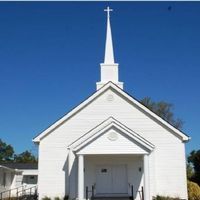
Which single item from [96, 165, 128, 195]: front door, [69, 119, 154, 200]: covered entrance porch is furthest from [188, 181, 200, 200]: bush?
[96, 165, 128, 195]: front door

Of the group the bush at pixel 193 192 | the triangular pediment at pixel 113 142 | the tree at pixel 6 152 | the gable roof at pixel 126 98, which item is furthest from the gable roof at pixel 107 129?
the tree at pixel 6 152

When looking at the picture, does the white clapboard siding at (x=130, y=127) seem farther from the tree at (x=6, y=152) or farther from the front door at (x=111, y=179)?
the tree at (x=6, y=152)

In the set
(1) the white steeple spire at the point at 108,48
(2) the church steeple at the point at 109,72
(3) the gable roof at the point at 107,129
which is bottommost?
(3) the gable roof at the point at 107,129

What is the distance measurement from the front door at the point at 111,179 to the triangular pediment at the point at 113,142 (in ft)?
9.01

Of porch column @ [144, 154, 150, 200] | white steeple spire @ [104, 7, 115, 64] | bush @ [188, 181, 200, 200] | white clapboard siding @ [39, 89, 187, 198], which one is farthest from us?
white steeple spire @ [104, 7, 115, 64]

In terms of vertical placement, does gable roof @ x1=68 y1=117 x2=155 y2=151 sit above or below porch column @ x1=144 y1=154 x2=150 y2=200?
above

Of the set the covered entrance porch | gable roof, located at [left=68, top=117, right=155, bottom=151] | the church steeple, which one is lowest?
the covered entrance porch

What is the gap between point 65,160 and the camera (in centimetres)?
2822

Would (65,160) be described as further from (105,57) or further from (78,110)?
(105,57)

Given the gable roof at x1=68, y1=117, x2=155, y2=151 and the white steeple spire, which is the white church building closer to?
the gable roof at x1=68, y1=117, x2=155, y2=151

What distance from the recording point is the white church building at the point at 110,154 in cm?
2691

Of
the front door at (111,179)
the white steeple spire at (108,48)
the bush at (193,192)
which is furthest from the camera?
the white steeple spire at (108,48)

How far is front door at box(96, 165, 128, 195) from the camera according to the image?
2811 centimetres

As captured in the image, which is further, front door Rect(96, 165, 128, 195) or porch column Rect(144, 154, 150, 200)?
front door Rect(96, 165, 128, 195)
